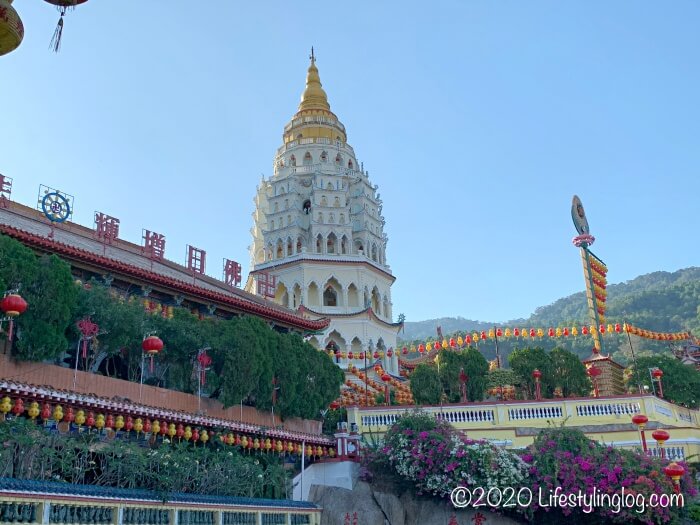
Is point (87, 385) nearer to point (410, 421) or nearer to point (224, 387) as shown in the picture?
point (224, 387)

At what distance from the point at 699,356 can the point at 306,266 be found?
24373 mm

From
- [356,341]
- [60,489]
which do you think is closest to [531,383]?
[356,341]

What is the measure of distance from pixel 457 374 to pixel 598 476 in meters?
11.7

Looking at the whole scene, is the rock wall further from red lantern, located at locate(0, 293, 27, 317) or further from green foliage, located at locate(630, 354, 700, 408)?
green foliage, located at locate(630, 354, 700, 408)

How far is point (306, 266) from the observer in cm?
4697

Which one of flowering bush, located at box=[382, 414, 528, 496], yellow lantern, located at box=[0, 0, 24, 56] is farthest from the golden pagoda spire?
yellow lantern, located at box=[0, 0, 24, 56]

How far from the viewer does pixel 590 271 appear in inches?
1542

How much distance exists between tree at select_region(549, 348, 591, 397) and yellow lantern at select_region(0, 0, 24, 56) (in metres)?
27.6

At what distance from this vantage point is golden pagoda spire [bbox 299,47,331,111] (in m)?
54.9

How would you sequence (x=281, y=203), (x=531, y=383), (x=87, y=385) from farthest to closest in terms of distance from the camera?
(x=281, y=203), (x=531, y=383), (x=87, y=385)

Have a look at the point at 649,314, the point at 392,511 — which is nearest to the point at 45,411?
the point at 392,511

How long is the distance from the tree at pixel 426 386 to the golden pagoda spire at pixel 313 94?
92.2ft

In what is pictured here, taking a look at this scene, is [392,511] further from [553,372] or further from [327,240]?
[327,240]

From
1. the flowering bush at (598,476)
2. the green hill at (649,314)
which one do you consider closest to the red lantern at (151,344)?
the flowering bush at (598,476)
